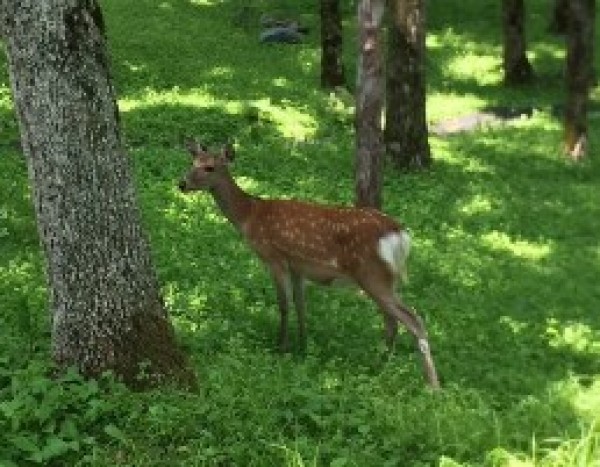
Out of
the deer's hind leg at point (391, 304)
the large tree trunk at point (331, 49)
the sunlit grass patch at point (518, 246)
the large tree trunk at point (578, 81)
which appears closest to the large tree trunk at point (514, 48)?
the large tree trunk at point (331, 49)

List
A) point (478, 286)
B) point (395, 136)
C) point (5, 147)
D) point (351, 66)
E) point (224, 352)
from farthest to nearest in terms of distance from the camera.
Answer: point (351, 66), point (395, 136), point (5, 147), point (478, 286), point (224, 352)

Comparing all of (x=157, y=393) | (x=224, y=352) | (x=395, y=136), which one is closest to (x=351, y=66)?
(x=395, y=136)

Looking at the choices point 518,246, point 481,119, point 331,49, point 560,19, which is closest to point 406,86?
point 518,246

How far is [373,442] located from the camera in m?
7.46

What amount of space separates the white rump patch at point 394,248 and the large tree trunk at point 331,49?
548 inches

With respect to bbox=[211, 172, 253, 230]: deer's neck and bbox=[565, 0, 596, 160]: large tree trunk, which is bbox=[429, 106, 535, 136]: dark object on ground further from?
bbox=[211, 172, 253, 230]: deer's neck

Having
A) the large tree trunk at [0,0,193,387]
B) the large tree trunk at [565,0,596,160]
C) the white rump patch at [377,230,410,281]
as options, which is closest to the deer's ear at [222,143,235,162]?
the white rump patch at [377,230,410,281]

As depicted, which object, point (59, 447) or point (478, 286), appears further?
point (478, 286)

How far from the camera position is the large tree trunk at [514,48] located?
2720 cm

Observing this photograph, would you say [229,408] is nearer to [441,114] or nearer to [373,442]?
[373,442]

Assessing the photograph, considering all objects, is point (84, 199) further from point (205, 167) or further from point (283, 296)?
point (205, 167)

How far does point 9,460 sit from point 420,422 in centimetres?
316

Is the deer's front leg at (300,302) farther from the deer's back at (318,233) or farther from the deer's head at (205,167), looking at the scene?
the deer's head at (205,167)

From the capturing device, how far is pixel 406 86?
725 inches
